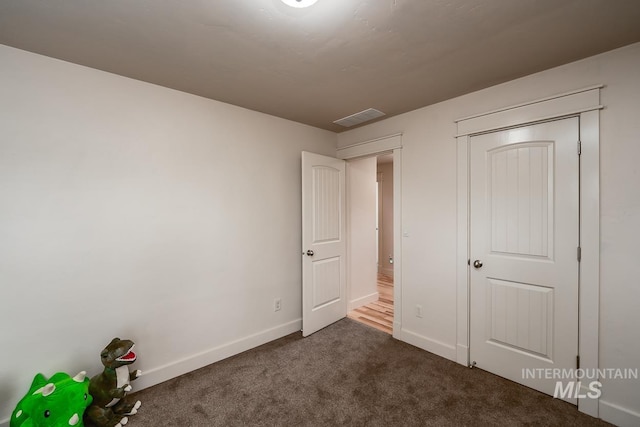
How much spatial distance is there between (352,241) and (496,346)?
6.56 ft

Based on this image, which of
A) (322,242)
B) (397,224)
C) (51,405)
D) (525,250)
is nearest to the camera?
(51,405)

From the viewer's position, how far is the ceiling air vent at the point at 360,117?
9.34ft

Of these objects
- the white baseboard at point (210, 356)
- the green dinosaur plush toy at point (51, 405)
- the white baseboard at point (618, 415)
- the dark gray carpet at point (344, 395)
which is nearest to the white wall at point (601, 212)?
the white baseboard at point (618, 415)

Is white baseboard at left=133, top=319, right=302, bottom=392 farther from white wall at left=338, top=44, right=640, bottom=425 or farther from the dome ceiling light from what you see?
the dome ceiling light

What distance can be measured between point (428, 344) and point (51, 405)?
9.49ft

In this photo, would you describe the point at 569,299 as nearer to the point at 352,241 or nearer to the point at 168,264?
the point at 352,241

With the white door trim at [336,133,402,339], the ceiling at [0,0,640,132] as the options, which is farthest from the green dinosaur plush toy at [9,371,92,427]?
the white door trim at [336,133,402,339]

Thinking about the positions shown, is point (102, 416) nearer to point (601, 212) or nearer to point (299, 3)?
point (299, 3)

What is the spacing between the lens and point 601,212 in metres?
1.82

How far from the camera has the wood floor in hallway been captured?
3327mm

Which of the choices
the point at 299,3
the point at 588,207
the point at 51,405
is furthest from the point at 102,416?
the point at 588,207

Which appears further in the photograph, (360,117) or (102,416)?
(360,117)

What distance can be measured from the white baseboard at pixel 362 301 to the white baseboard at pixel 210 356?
3.04 feet

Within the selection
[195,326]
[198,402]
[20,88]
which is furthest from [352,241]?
[20,88]
